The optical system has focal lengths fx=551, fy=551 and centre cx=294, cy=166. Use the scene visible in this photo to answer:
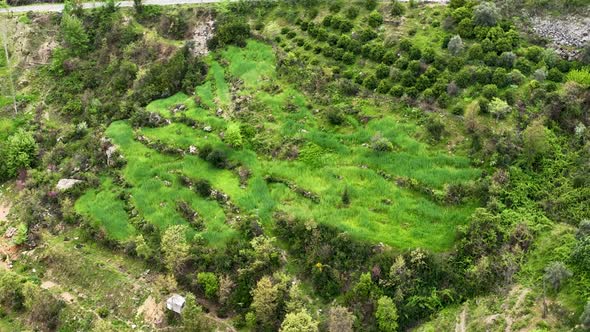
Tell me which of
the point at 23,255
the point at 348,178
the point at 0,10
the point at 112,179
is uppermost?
the point at 0,10

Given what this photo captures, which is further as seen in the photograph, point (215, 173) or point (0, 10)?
point (0, 10)

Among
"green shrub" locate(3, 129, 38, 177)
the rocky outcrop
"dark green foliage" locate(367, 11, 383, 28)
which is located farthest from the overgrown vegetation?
→ the rocky outcrop

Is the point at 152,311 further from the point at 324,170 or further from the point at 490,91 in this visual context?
the point at 490,91

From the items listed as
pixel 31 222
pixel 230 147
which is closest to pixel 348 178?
pixel 230 147

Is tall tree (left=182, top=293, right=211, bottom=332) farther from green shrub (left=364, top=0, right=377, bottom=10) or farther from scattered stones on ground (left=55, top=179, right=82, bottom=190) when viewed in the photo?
green shrub (left=364, top=0, right=377, bottom=10)

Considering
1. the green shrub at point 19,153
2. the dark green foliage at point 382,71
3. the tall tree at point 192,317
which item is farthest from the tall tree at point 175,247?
the dark green foliage at point 382,71

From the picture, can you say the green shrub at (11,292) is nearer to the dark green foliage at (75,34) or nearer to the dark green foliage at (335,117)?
the dark green foliage at (335,117)

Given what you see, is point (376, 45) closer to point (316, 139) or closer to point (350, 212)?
point (316, 139)
